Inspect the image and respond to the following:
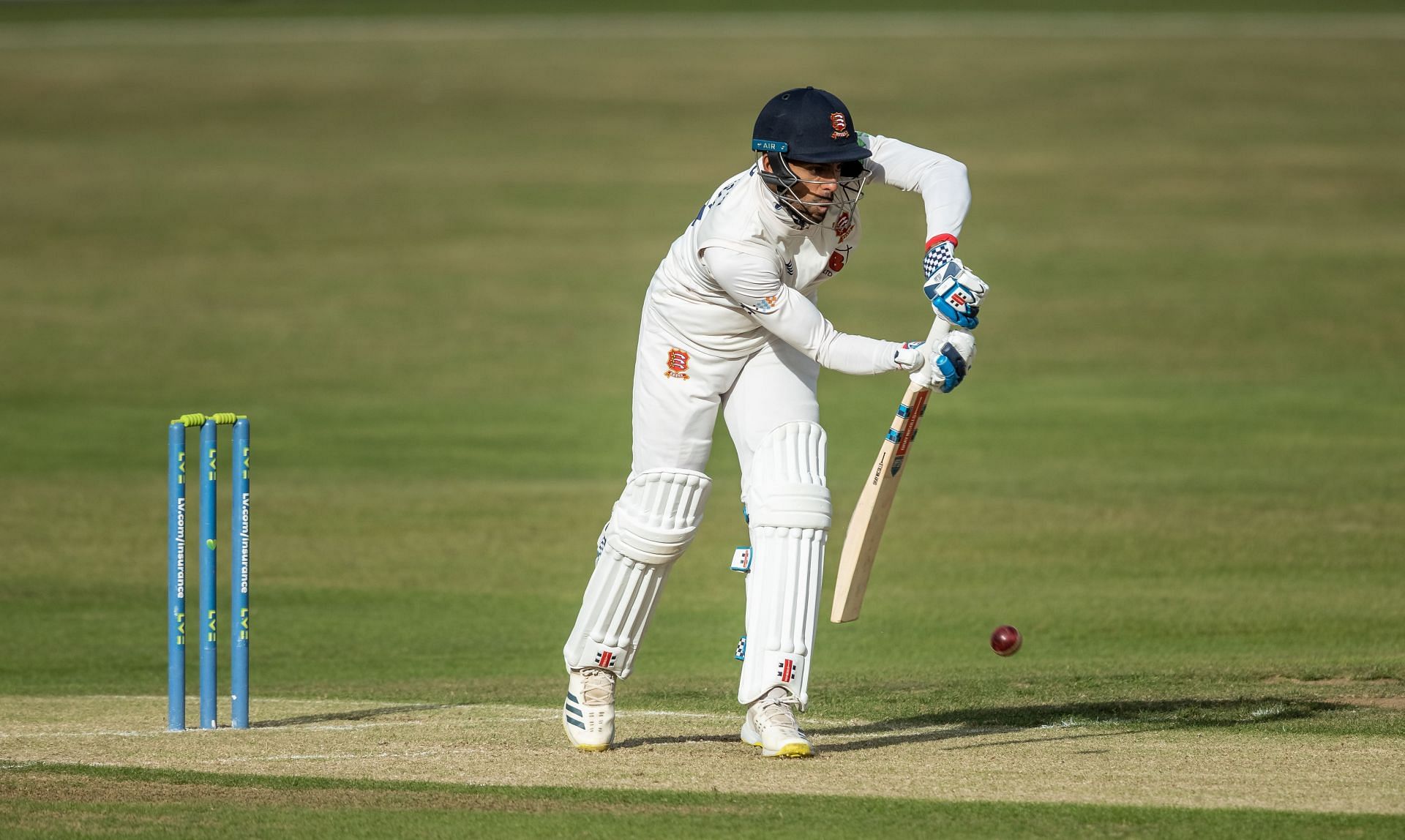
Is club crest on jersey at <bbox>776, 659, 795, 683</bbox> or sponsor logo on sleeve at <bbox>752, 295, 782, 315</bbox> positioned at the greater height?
sponsor logo on sleeve at <bbox>752, 295, 782, 315</bbox>

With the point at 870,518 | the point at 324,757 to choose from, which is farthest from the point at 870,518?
the point at 324,757

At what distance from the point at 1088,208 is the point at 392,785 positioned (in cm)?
2304

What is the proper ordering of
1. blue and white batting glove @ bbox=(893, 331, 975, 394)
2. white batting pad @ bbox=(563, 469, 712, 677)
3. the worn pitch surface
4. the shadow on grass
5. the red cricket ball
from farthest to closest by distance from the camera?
the red cricket ball → the shadow on grass → white batting pad @ bbox=(563, 469, 712, 677) → blue and white batting glove @ bbox=(893, 331, 975, 394) → the worn pitch surface

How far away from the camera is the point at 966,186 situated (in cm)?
639

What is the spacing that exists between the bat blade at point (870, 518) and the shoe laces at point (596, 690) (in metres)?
0.72

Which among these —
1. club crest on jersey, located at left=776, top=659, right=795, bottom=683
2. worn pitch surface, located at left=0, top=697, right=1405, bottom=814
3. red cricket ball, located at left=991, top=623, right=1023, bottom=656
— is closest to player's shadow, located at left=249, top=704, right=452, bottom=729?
worn pitch surface, located at left=0, top=697, right=1405, bottom=814

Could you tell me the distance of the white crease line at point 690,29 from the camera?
38781mm

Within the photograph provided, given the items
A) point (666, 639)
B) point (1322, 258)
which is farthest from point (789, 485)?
point (1322, 258)

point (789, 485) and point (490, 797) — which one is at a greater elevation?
point (789, 485)

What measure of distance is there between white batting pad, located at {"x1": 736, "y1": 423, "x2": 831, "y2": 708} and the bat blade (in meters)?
0.29

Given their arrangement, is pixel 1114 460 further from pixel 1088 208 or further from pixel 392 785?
pixel 1088 208

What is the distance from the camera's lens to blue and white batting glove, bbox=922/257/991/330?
229 inches

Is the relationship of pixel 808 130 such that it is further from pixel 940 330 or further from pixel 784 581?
pixel 784 581

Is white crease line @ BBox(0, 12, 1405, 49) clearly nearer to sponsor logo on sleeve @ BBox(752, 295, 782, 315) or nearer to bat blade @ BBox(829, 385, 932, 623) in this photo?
bat blade @ BBox(829, 385, 932, 623)
